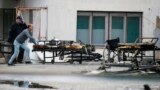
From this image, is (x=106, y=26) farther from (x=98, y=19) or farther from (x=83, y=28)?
(x=83, y=28)

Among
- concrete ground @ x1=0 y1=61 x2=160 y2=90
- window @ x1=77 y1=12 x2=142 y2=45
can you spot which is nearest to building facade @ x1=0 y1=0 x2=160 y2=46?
window @ x1=77 y1=12 x2=142 y2=45

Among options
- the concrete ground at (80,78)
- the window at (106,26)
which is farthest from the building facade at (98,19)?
the concrete ground at (80,78)

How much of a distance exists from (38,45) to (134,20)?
26.3ft

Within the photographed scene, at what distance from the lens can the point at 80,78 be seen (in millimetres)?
15734

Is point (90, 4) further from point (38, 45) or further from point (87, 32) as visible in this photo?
point (38, 45)

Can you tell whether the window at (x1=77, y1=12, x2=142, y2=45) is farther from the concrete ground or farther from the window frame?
the concrete ground

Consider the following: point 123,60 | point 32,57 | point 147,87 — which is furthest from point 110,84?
point 32,57

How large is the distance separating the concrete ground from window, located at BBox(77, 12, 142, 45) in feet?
28.7

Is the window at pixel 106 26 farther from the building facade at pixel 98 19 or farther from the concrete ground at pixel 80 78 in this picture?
the concrete ground at pixel 80 78

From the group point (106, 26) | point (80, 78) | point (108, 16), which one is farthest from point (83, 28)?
point (80, 78)

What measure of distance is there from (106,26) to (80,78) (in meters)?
12.5

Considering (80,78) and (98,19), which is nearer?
(80,78)

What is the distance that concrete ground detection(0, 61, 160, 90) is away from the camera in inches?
542

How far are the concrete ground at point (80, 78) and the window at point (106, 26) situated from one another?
8738mm
